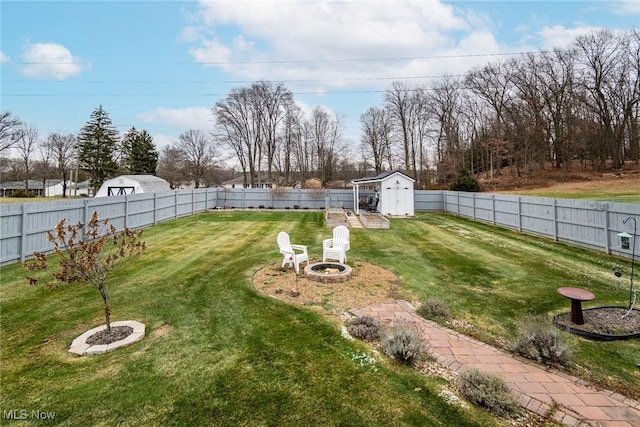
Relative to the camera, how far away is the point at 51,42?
1266 cm

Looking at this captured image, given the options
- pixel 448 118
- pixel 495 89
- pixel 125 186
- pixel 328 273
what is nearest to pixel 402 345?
pixel 328 273

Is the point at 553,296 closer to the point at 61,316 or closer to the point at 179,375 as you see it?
the point at 179,375

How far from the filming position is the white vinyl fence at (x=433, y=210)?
7387 millimetres

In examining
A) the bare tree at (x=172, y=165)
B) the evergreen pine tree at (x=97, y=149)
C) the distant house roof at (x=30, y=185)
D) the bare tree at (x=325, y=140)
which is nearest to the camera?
the bare tree at (x=325, y=140)

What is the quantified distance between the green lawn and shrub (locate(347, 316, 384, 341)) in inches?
7.9

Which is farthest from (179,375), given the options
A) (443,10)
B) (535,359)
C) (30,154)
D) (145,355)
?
(30,154)

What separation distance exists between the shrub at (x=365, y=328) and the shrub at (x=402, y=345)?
28 cm

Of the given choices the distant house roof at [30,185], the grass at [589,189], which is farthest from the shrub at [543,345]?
the distant house roof at [30,185]

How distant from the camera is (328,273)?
20.8 ft

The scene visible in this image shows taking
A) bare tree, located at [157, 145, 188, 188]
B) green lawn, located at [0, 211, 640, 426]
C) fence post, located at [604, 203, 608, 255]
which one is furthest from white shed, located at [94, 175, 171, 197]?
fence post, located at [604, 203, 608, 255]

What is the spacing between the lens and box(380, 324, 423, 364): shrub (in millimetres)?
3254

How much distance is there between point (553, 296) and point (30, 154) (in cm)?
5527

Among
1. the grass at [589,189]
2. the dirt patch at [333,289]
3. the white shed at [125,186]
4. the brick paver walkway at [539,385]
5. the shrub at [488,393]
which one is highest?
the white shed at [125,186]

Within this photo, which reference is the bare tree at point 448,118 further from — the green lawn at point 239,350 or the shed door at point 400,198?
the green lawn at point 239,350
